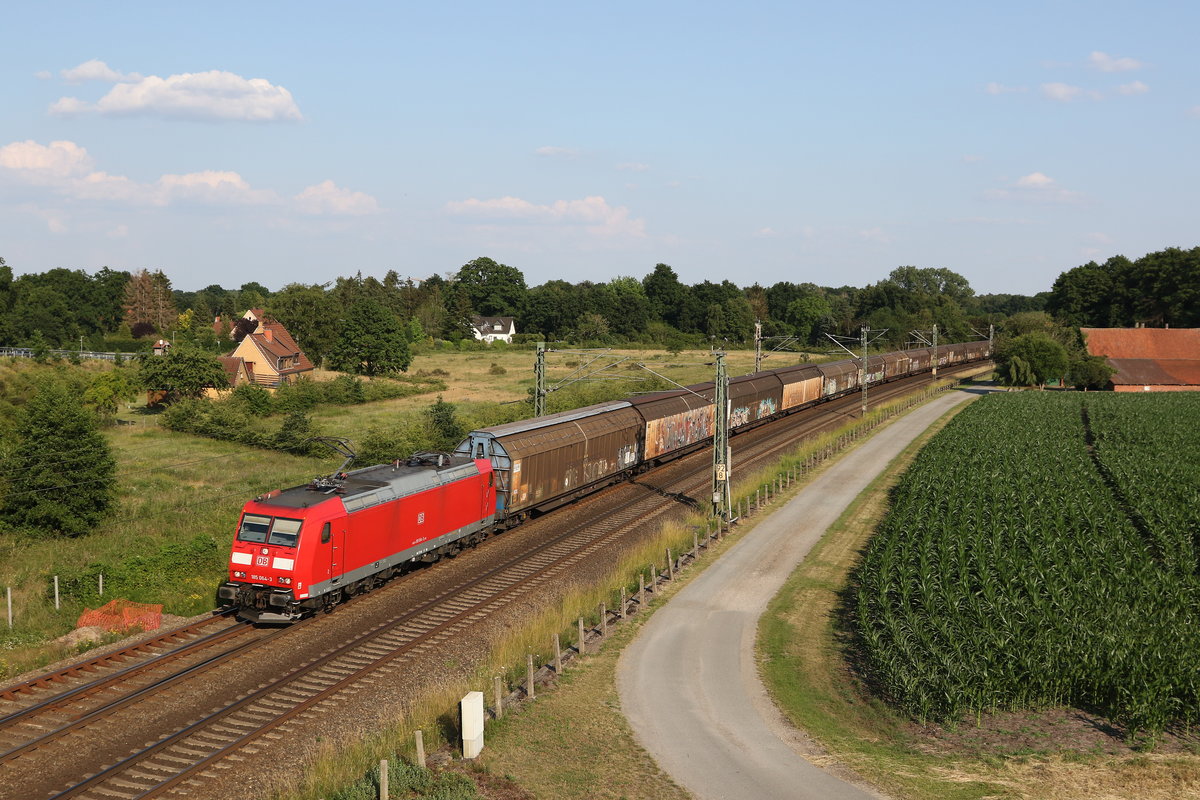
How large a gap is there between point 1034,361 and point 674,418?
64.7m

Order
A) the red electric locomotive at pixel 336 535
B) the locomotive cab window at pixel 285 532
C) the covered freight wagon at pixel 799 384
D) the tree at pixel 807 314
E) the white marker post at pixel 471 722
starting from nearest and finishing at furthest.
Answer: the white marker post at pixel 471 722, the locomotive cab window at pixel 285 532, the red electric locomotive at pixel 336 535, the covered freight wagon at pixel 799 384, the tree at pixel 807 314

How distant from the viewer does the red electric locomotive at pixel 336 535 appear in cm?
2419

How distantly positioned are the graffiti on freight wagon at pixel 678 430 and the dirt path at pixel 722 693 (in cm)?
1284

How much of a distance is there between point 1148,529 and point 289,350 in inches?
3745

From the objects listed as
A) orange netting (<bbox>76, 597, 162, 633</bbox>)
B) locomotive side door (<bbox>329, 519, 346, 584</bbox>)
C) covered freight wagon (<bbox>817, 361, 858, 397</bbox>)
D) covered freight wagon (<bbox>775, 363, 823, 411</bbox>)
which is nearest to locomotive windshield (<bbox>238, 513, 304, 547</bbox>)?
locomotive side door (<bbox>329, 519, 346, 584</bbox>)

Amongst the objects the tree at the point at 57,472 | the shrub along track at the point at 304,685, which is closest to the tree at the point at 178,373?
the tree at the point at 57,472

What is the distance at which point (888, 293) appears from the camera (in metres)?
181

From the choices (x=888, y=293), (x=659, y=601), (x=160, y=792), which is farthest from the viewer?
(x=888, y=293)

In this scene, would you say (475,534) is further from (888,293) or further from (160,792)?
(888,293)

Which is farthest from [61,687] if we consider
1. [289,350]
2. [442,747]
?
[289,350]

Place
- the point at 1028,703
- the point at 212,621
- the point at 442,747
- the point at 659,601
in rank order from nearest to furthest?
the point at 442,747, the point at 1028,703, the point at 212,621, the point at 659,601

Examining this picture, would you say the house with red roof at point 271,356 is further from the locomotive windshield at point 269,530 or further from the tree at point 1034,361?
the tree at point 1034,361

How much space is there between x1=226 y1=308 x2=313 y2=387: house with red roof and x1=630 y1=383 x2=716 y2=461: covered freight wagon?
174ft

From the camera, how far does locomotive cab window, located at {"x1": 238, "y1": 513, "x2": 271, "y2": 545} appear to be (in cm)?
2441
